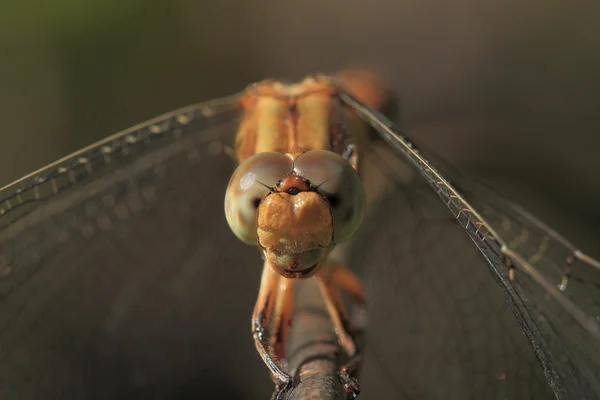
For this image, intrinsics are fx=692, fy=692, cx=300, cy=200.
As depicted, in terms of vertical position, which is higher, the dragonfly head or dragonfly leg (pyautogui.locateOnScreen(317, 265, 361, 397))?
the dragonfly head

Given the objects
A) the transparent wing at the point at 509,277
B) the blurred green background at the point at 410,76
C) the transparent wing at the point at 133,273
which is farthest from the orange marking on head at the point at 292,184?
the blurred green background at the point at 410,76

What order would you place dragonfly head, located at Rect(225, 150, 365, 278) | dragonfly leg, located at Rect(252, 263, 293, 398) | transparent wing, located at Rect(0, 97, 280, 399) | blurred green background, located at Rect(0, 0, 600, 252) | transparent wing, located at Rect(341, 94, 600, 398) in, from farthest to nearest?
blurred green background, located at Rect(0, 0, 600, 252), transparent wing, located at Rect(0, 97, 280, 399), dragonfly leg, located at Rect(252, 263, 293, 398), dragonfly head, located at Rect(225, 150, 365, 278), transparent wing, located at Rect(341, 94, 600, 398)

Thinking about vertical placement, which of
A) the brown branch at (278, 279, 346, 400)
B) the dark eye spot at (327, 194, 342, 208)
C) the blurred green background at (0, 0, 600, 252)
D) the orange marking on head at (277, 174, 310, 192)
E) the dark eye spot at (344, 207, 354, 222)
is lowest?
the brown branch at (278, 279, 346, 400)

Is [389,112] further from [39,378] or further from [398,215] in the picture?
[39,378]

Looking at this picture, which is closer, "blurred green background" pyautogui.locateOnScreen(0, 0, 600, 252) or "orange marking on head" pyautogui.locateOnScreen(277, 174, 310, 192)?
"orange marking on head" pyautogui.locateOnScreen(277, 174, 310, 192)

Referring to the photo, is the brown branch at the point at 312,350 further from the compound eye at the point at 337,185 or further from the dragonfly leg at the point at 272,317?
the compound eye at the point at 337,185

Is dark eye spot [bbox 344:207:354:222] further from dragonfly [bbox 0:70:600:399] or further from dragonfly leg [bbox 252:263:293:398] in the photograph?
dragonfly leg [bbox 252:263:293:398]

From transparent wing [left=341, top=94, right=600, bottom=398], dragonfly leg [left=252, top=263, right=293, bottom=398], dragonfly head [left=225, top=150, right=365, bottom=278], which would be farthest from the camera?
dragonfly leg [left=252, top=263, right=293, bottom=398]

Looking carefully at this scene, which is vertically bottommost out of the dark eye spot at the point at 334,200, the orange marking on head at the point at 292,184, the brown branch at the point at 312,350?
the brown branch at the point at 312,350

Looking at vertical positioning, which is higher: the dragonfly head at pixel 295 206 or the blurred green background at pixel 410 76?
the blurred green background at pixel 410 76

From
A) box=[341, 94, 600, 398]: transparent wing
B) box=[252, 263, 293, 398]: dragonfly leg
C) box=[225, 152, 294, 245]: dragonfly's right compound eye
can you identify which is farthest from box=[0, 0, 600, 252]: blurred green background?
box=[225, 152, 294, 245]: dragonfly's right compound eye
